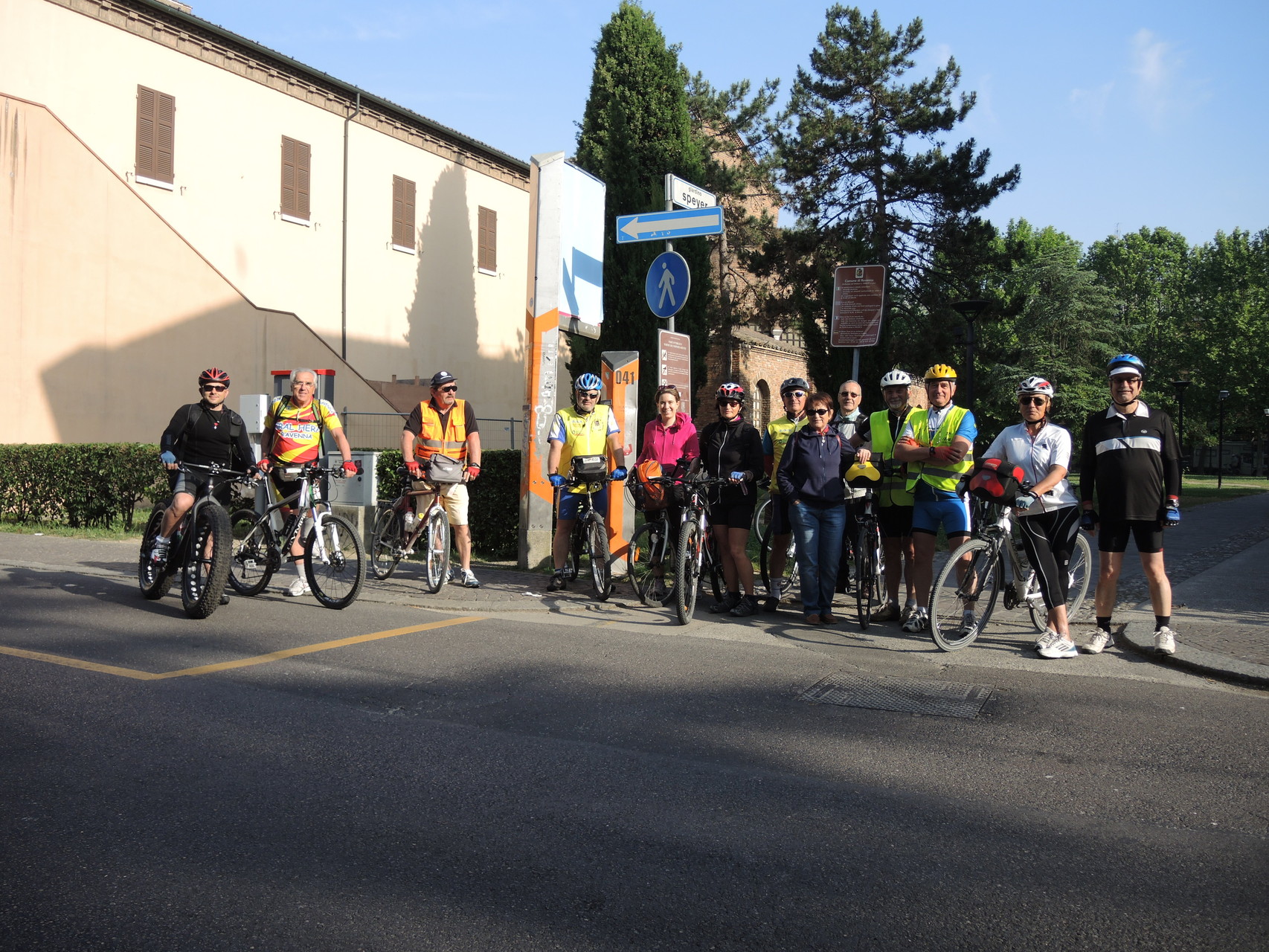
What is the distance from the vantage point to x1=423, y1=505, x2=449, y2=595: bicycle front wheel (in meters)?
9.39

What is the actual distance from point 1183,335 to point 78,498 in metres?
76.1

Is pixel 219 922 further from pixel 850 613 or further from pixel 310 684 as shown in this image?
pixel 850 613

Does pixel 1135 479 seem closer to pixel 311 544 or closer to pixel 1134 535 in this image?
pixel 1134 535

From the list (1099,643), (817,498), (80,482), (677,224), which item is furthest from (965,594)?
(80,482)

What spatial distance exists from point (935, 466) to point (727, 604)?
204cm

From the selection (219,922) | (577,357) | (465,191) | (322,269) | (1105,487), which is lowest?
(219,922)

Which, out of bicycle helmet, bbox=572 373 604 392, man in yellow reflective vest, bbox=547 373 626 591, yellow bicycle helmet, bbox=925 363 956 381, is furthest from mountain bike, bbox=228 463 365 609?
yellow bicycle helmet, bbox=925 363 956 381

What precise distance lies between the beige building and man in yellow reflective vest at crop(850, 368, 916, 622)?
58.5ft

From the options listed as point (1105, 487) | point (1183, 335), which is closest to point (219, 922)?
point (1105, 487)

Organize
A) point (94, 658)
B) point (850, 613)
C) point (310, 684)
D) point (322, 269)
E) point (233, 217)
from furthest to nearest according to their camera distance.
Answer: point (322, 269) < point (233, 217) < point (850, 613) < point (94, 658) < point (310, 684)

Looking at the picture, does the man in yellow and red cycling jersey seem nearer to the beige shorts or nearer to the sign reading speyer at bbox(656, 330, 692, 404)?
the beige shorts

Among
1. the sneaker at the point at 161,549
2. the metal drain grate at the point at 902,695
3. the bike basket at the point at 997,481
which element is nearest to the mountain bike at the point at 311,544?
the sneaker at the point at 161,549

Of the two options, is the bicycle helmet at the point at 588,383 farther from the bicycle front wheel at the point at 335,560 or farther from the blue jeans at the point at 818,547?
the bicycle front wheel at the point at 335,560

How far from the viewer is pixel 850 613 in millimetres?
8664
